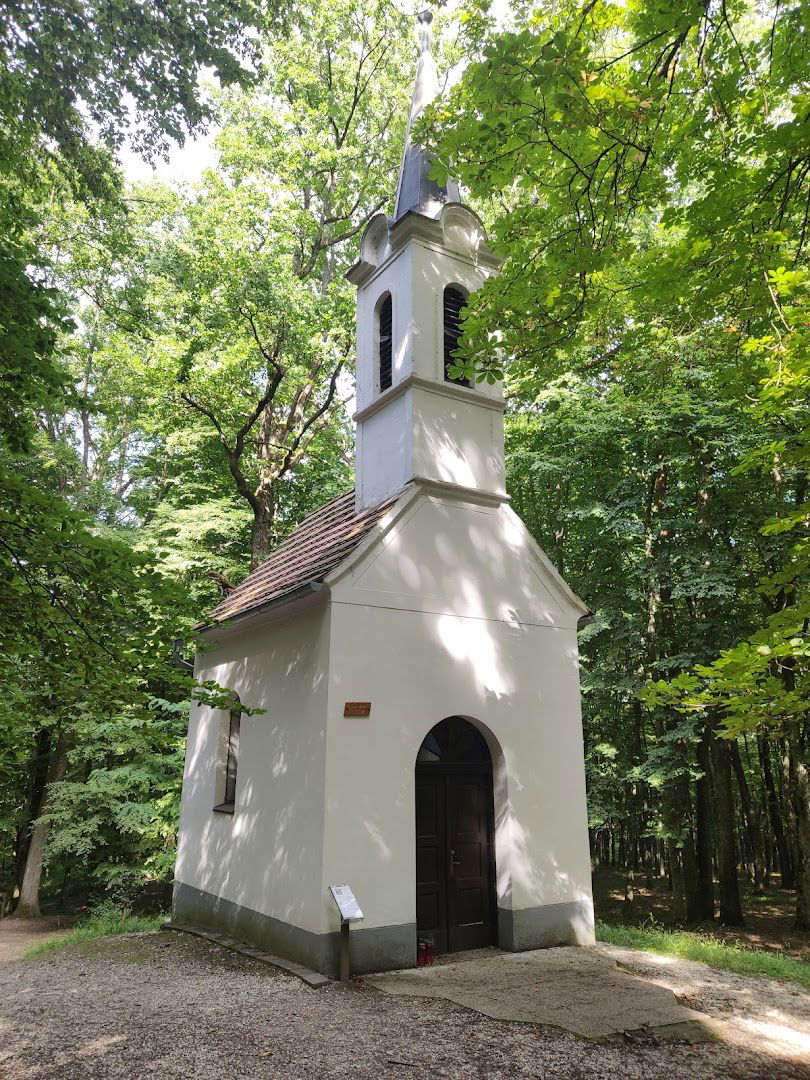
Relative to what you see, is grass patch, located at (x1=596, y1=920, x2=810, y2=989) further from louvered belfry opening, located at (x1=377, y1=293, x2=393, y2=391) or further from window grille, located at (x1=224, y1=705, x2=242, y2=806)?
louvered belfry opening, located at (x1=377, y1=293, x2=393, y2=391)

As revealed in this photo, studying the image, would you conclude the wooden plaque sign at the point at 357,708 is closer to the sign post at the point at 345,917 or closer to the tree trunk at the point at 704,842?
the sign post at the point at 345,917

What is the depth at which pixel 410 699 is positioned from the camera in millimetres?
8695

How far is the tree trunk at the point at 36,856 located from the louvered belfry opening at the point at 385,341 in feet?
45.9

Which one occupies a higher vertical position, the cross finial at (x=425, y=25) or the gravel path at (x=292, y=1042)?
the cross finial at (x=425, y=25)

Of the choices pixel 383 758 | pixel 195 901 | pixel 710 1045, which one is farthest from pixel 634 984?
pixel 195 901

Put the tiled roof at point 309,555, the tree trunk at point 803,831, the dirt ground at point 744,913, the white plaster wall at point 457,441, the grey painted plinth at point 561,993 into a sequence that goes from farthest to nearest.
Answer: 1. the tree trunk at point 803,831
2. the dirt ground at point 744,913
3. the white plaster wall at point 457,441
4. the tiled roof at point 309,555
5. the grey painted plinth at point 561,993

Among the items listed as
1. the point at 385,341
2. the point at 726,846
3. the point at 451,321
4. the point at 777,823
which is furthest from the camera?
the point at 777,823

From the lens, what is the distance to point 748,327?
8.34 meters

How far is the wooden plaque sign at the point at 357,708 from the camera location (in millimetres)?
8203

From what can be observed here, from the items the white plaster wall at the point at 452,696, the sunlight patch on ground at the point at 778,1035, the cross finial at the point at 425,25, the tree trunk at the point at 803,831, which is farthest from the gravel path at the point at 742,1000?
the cross finial at the point at 425,25

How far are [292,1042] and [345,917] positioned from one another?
1.53m

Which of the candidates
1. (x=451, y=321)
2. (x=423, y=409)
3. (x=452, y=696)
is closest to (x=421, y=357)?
(x=423, y=409)

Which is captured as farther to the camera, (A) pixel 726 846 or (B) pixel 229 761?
(A) pixel 726 846

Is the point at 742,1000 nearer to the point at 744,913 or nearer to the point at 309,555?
the point at 309,555
